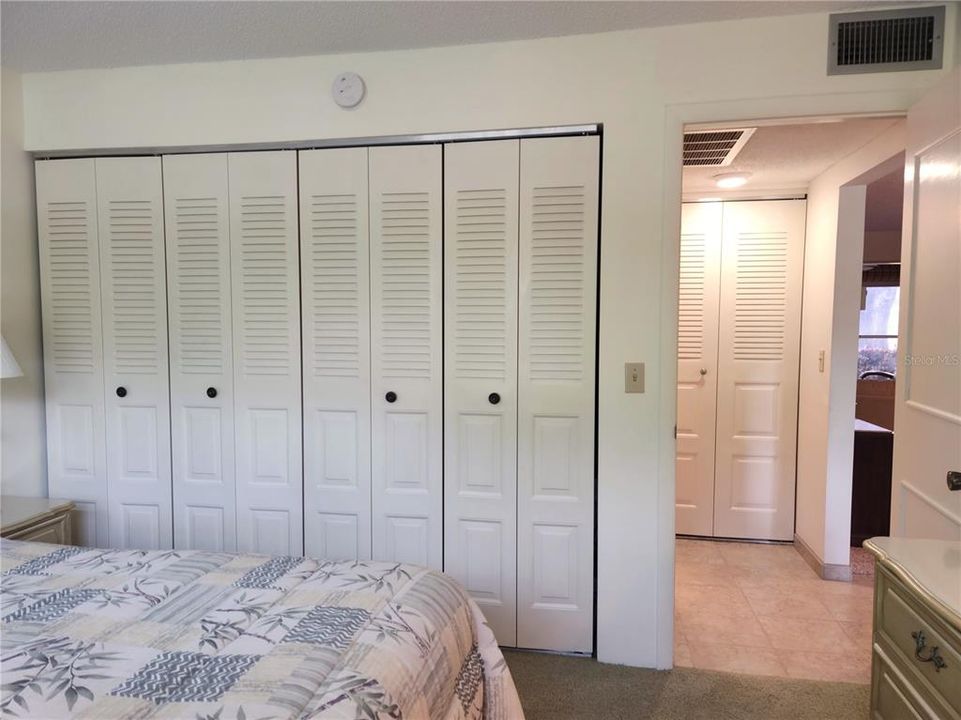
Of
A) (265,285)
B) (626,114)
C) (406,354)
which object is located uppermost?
(626,114)

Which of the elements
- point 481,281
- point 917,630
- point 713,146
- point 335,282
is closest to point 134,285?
point 335,282

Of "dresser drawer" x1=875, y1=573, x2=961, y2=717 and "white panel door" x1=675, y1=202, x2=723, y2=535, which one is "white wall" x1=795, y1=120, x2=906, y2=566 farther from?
"dresser drawer" x1=875, y1=573, x2=961, y2=717

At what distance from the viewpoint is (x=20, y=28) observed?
2043mm

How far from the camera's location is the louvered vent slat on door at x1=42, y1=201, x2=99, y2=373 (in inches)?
96.1

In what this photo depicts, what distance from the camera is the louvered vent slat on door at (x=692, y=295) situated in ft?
11.6

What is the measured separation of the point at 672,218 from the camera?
6.85 feet

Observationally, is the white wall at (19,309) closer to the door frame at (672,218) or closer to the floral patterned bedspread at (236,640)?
the floral patterned bedspread at (236,640)

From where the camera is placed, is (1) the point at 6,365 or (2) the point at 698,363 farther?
(2) the point at 698,363

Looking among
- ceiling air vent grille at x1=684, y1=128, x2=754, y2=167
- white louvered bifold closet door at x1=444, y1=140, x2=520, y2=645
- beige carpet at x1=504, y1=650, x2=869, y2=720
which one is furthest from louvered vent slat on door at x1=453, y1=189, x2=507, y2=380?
beige carpet at x1=504, y1=650, x2=869, y2=720

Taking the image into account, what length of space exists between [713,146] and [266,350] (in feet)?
7.19

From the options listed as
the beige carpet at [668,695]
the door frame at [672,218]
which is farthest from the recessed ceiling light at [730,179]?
the beige carpet at [668,695]

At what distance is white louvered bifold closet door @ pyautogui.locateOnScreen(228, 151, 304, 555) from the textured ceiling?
183cm

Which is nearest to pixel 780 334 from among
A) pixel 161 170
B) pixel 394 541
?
pixel 394 541

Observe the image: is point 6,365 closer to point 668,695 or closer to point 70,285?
point 70,285
